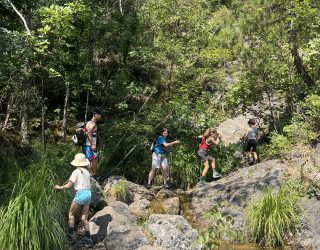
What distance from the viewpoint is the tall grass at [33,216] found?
6305 millimetres

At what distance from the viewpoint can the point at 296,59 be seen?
47.0 feet

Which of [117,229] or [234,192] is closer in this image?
[117,229]

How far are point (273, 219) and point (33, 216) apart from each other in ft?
16.3

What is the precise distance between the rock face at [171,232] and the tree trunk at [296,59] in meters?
8.15

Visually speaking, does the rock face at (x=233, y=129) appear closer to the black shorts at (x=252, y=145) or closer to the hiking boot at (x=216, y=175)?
the black shorts at (x=252, y=145)

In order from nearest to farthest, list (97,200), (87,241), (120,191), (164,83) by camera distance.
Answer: (87,241)
(97,200)
(120,191)
(164,83)

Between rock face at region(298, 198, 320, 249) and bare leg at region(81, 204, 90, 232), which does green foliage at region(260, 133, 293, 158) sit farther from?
bare leg at region(81, 204, 90, 232)

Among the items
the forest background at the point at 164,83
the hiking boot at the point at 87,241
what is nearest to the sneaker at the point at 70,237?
the hiking boot at the point at 87,241

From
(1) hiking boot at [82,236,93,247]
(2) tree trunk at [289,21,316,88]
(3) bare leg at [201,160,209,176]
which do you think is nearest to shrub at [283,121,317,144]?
(2) tree trunk at [289,21,316,88]

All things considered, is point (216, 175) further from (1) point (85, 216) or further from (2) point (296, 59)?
(1) point (85, 216)

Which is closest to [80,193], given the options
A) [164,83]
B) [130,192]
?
[130,192]

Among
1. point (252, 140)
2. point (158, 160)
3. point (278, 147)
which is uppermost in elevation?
point (252, 140)

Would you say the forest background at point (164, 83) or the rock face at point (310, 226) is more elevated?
the forest background at point (164, 83)

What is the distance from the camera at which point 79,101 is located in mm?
14578
